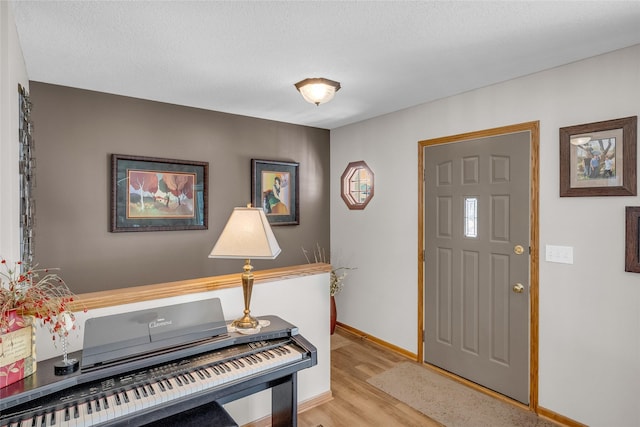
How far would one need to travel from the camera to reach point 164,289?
2.02 meters

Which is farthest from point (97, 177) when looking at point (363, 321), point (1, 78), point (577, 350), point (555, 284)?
point (577, 350)

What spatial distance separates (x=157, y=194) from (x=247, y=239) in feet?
5.69

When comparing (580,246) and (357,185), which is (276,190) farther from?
(580,246)

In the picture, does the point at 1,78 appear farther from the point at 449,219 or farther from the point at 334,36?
the point at 449,219

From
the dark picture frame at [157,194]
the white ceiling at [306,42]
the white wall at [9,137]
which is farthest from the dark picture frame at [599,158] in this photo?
the white wall at [9,137]

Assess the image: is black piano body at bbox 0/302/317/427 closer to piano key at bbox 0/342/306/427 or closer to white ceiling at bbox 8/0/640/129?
piano key at bbox 0/342/306/427

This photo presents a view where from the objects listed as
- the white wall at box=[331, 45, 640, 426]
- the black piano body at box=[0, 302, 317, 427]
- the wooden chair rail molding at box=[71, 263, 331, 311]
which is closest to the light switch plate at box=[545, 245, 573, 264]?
the white wall at box=[331, 45, 640, 426]

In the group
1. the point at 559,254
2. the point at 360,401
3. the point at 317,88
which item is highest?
the point at 317,88

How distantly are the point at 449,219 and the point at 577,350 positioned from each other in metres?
1.30

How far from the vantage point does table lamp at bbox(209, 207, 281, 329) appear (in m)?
1.95

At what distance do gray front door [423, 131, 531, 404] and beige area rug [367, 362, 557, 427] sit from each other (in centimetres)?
14

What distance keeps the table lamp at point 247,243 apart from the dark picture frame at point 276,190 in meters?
1.91

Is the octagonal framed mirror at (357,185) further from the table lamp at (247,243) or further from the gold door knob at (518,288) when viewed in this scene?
the table lamp at (247,243)

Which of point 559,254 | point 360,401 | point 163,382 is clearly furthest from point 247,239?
point 559,254
